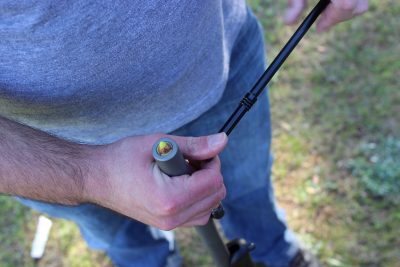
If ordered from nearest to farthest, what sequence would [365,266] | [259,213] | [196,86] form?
1. [196,86]
2. [259,213]
3. [365,266]

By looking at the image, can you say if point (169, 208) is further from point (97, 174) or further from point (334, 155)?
point (334, 155)

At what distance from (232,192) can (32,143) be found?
84 centimetres

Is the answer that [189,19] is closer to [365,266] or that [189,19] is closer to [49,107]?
[49,107]

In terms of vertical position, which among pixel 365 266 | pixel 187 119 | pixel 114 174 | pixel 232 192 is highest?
pixel 114 174

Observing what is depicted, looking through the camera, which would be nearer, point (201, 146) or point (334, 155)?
point (201, 146)

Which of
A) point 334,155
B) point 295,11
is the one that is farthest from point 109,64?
point 334,155

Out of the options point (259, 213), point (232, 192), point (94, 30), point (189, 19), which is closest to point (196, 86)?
point (189, 19)

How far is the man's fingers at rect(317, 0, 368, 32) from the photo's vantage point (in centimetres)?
99

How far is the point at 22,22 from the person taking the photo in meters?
0.84

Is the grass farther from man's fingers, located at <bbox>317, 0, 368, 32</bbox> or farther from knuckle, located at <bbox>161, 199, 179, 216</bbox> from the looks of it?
knuckle, located at <bbox>161, 199, 179, 216</bbox>

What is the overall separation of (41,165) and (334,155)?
1.60m

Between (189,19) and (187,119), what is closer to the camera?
(189,19)

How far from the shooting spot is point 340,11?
1.00 metres

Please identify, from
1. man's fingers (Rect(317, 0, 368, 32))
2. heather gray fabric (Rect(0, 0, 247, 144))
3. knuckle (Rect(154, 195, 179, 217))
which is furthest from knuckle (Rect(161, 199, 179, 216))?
man's fingers (Rect(317, 0, 368, 32))
